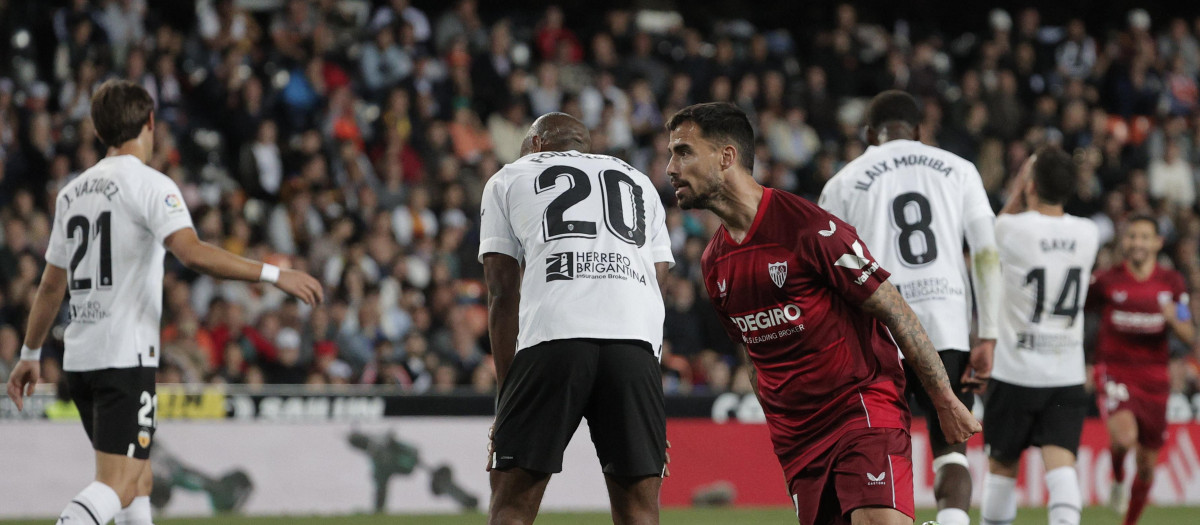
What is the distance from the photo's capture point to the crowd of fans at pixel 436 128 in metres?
13.8

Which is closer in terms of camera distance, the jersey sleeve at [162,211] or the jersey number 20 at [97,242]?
the jersey sleeve at [162,211]

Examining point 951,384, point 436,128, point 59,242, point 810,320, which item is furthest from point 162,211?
point 436,128

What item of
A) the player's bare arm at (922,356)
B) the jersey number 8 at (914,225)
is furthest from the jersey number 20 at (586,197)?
the jersey number 8 at (914,225)

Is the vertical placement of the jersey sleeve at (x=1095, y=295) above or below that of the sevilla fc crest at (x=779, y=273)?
below

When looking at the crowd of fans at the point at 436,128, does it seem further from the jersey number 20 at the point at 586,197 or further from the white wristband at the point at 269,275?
the jersey number 20 at the point at 586,197

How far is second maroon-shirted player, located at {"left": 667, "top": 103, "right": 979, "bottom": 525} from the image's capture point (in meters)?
4.79

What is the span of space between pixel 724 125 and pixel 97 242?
3161mm

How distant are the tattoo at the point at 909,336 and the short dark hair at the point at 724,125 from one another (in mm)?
725

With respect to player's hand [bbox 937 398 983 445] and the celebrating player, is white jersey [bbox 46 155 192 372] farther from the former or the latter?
the celebrating player

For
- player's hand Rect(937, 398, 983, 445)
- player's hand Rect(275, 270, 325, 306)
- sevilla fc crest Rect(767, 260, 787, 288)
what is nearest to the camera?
player's hand Rect(937, 398, 983, 445)

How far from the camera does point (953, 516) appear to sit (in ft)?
22.1

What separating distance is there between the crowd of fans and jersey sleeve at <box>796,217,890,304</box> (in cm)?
881

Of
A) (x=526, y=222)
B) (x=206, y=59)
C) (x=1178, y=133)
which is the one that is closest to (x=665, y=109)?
(x=206, y=59)

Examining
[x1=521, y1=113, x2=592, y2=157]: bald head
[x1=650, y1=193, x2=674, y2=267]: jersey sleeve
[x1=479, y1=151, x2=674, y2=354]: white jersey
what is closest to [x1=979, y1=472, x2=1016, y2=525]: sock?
[x1=650, y1=193, x2=674, y2=267]: jersey sleeve
